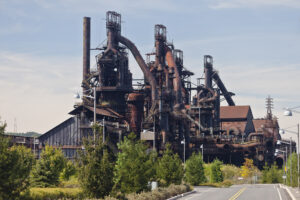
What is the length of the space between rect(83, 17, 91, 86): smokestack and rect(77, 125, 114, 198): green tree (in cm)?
6124

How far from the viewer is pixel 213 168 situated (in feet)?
262

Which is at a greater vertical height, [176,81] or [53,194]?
[176,81]

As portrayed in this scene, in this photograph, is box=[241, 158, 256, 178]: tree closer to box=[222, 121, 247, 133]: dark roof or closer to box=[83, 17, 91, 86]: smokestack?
box=[222, 121, 247, 133]: dark roof

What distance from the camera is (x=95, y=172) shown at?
90.8 ft

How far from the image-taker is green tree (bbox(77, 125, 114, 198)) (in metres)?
27.6

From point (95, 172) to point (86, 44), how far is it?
63664 mm

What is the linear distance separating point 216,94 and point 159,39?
2116cm

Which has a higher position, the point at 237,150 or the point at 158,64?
the point at 158,64

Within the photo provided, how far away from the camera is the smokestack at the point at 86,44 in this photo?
291 feet

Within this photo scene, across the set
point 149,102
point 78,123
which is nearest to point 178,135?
point 149,102

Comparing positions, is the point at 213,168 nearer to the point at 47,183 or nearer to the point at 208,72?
the point at 208,72

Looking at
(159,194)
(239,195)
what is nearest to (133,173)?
(159,194)

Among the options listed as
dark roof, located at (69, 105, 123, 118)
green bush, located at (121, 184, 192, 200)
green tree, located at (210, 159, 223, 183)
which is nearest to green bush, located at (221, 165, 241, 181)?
green tree, located at (210, 159, 223, 183)

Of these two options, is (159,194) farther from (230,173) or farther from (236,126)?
(236,126)
